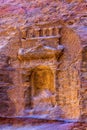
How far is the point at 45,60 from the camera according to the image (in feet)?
16.5

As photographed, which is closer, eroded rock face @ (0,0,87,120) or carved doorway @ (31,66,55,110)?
eroded rock face @ (0,0,87,120)

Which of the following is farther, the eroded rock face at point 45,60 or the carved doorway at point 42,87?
the carved doorway at point 42,87

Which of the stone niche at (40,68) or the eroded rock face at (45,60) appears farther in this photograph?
the stone niche at (40,68)

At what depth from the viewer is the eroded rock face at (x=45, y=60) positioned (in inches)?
187

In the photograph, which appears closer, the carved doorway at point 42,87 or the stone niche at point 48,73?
the stone niche at point 48,73

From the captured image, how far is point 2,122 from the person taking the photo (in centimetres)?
531

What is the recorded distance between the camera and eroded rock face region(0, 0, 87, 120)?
4.75 meters

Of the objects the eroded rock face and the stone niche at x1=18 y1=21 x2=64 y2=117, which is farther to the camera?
the stone niche at x1=18 y1=21 x2=64 y2=117

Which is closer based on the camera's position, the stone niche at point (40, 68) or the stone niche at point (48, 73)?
the stone niche at point (48, 73)

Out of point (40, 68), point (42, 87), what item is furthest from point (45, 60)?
point (42, 87)

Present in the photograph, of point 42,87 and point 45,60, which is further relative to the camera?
point 42,87

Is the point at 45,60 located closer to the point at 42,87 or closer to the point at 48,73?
Result: the point at 48,73

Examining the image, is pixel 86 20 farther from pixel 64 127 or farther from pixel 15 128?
pixel 15 128

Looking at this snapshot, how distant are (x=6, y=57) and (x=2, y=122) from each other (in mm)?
1322
